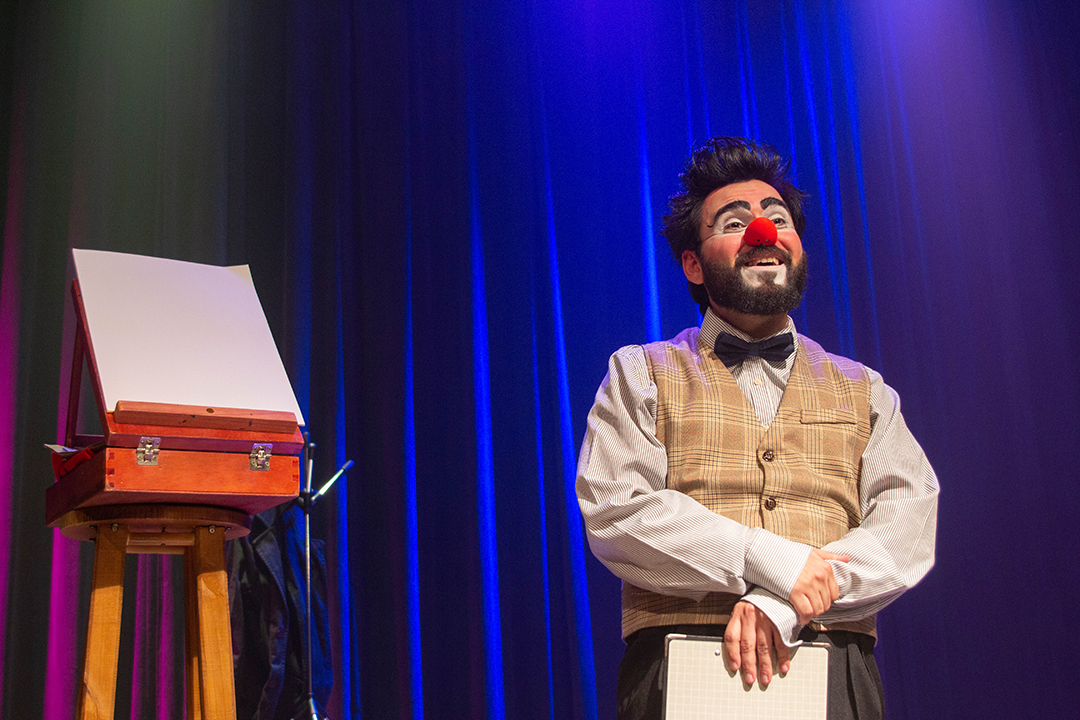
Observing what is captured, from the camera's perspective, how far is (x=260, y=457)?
1.60 metres

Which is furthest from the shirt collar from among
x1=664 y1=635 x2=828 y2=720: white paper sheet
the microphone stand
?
the microphone stand

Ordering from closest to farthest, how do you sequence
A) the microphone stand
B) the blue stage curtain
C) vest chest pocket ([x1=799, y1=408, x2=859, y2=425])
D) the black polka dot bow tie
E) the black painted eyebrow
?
vest chest pocket ([x1=799, y1=408, x2=859, y2=425]) → the black polka dot bow tie → the black painted eyebrow → the microphone stand → the blue stage curtain

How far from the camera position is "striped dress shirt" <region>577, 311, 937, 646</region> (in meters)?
1.28

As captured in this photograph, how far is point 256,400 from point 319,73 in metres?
2.04

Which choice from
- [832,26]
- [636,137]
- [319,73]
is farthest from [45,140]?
[832,26]

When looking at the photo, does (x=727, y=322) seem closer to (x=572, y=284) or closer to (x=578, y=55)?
(x=572, y=284)

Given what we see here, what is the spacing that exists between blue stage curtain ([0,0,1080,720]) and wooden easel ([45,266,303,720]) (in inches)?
49.7

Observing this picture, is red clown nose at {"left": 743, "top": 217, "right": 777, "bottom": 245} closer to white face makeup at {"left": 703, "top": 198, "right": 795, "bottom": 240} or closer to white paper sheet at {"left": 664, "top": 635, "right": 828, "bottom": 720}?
white face makeup at {"left": 703, "top": 198, "right": 795, "bottom": 240}

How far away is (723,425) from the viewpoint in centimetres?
145

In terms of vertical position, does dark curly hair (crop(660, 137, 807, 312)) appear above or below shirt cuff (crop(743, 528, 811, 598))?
above

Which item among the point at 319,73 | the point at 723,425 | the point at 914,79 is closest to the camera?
the point at 723,425

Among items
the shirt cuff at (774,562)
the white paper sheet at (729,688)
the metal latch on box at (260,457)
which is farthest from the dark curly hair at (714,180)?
the metal latch on box at (260,457)

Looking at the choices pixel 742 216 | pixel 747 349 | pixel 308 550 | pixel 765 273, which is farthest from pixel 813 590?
pixel 308 550

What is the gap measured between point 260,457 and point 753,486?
813mm
